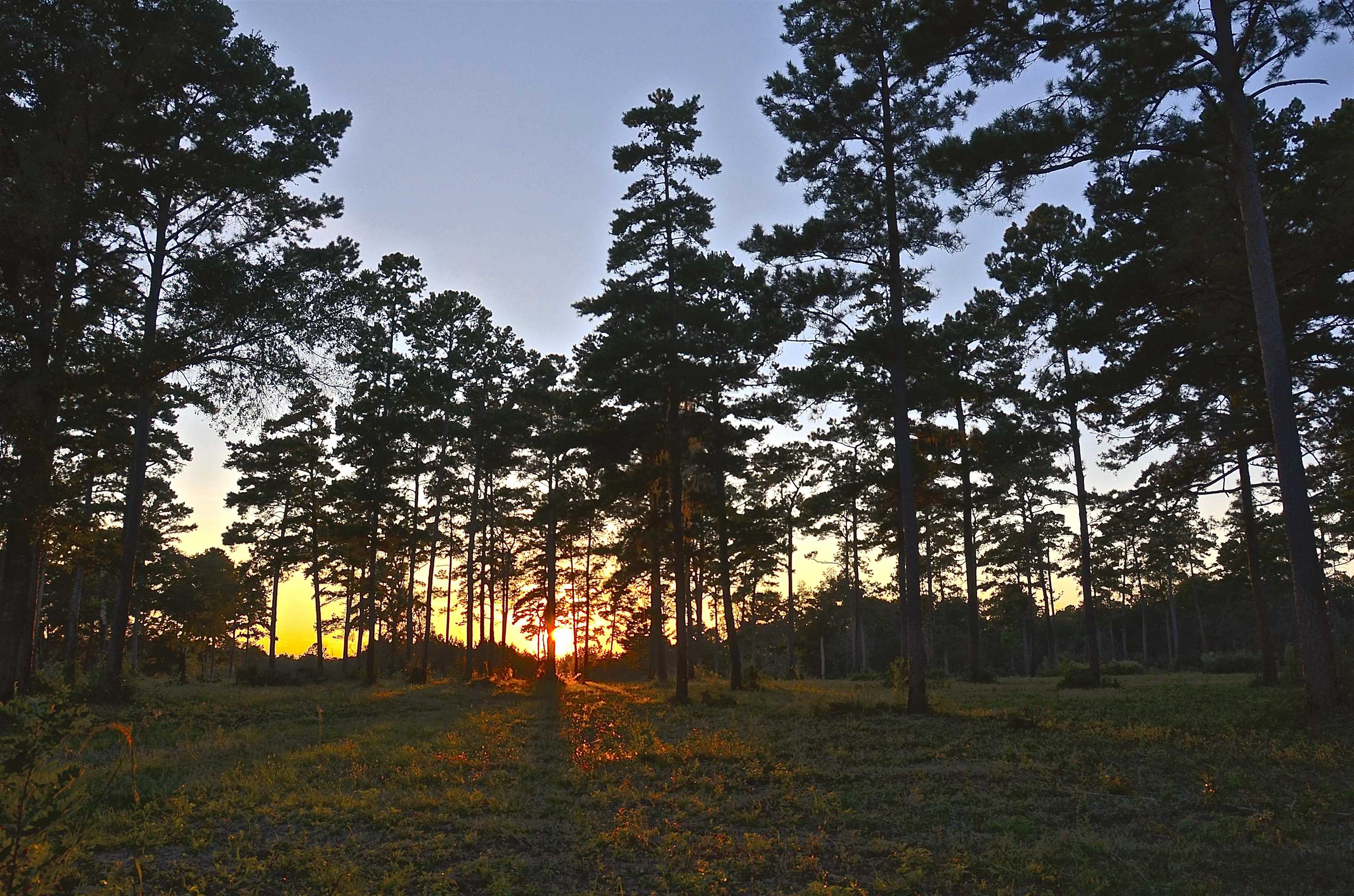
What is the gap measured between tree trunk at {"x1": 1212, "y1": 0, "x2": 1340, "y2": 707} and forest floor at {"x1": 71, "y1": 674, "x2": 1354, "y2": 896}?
94 centimetres

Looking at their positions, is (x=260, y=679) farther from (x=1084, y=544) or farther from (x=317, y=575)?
(x=1084, y=544)

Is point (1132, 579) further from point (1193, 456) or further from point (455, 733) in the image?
point (455, 733)

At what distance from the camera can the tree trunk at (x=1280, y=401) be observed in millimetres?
11344

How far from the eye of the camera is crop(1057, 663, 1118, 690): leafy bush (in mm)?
25219

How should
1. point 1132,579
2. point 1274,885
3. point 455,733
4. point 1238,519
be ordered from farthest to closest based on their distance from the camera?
point 1132,579 < point 1238,519 < point 455,733 < point 1274,885

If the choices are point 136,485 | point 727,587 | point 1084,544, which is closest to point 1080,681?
point 1084,544

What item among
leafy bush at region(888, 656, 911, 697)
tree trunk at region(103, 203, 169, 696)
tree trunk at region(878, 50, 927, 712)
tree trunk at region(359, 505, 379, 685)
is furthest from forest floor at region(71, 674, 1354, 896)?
tree trunk at region(359, 505, 379, 685)

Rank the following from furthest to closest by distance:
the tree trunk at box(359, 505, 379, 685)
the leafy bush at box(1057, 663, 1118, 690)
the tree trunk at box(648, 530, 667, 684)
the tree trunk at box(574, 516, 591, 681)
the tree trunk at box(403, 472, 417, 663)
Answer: the tree trunk at box(574, 516, 591, 681), the tree trunk at box(403, 472, 417, 663), the tree trunk at box(359, 505, 379, 685), the tree trunk at box(648, 530, 667, 684), the leafy bush at box(1057, 663, 1118, 690)

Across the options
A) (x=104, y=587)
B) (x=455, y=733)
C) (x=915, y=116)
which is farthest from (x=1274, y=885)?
(x=104, y=587)

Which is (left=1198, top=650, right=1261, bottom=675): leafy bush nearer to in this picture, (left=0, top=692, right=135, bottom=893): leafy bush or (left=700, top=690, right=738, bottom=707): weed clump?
(left=700, top=690, right=738, bottom=707): weed clump

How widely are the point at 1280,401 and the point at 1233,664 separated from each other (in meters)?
28.1

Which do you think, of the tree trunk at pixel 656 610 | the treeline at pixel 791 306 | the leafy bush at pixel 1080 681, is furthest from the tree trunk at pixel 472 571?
the leafy bush at pixel 1080 681

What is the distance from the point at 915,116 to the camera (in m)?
18.6

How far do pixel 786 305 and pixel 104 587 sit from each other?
4226 cm
